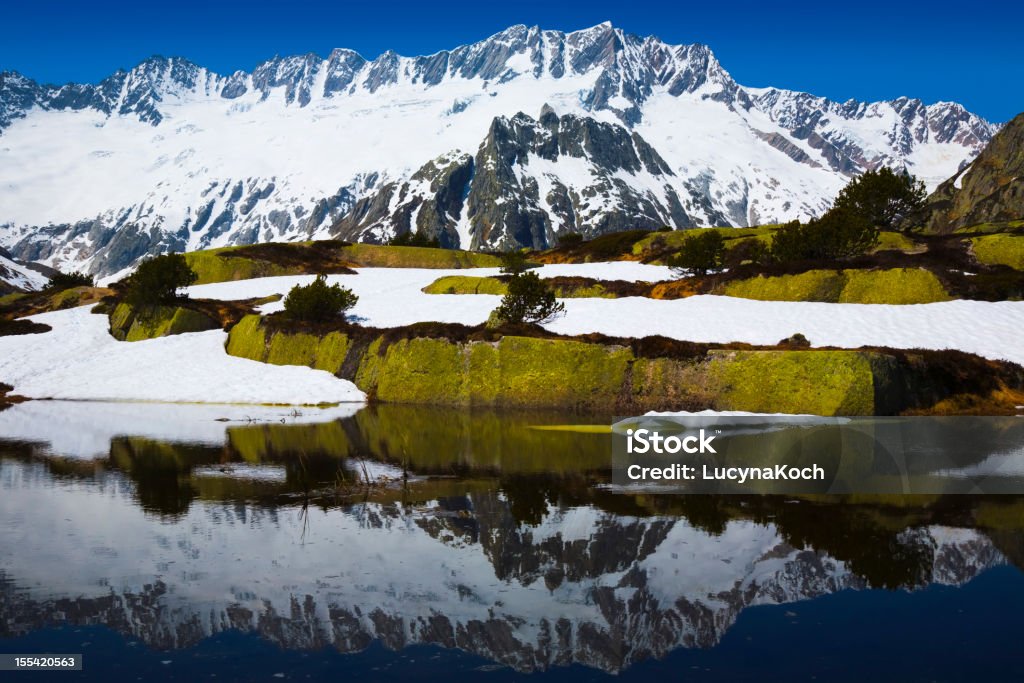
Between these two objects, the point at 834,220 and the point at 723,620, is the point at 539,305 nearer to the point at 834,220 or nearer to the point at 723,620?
the point at 834,220

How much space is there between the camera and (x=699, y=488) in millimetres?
17719

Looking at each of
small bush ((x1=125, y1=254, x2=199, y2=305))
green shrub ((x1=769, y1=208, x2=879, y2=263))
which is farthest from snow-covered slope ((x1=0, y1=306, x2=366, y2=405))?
green shrub ((x1=769, y1=208, x2=879, y2=263))

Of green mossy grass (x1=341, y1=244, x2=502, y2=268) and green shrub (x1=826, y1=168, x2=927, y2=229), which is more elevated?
green shrub (x1=826, y1=168, x2=927, y2=229)

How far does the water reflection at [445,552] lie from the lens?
9.98 metres

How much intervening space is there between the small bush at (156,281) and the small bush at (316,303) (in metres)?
12.4

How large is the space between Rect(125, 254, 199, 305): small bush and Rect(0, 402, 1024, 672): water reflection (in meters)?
36.6

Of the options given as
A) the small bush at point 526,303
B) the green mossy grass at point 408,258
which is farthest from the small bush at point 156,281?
the green mossy grass at point 408,258

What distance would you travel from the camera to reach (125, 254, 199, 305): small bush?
54906 mm

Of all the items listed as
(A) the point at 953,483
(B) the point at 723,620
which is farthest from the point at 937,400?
(B) the point at 723,620

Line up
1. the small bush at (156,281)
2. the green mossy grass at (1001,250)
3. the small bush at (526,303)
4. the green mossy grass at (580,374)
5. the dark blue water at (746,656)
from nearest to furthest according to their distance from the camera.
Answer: the dark blue water at (746,656), the green mossy grass at (580,374), the small bush at (526,303), the green mossy grass at (1001,250), the small bush at (156,281)

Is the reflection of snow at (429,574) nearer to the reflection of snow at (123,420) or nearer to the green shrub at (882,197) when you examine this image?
the reflection of snow at (123,420)

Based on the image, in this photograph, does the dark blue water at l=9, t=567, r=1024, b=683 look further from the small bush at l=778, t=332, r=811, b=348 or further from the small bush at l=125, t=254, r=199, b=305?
the small bush at l=125, t=254, r=199, b=305

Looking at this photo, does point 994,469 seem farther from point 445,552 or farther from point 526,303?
point 526,303

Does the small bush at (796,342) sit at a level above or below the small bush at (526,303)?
below
